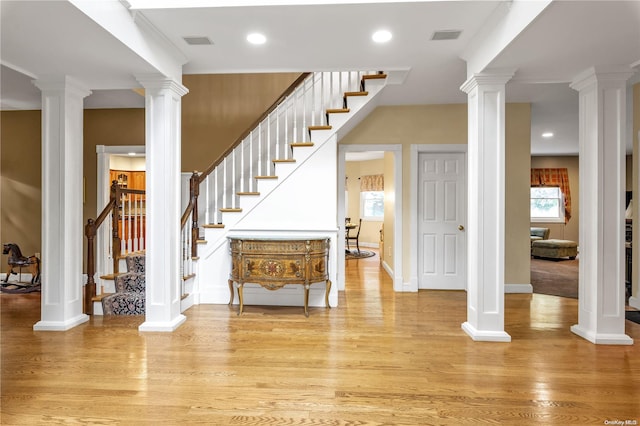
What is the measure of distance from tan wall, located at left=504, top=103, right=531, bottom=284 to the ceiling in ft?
6.03

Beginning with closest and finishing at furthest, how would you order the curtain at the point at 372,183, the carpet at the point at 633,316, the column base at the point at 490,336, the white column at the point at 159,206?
the column base at the point at 490,336, the white column at the point at 159,206, the carpet at the point at 633,316, the curtain at the point at 372,183

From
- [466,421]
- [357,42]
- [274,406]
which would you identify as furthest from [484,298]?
[357,42]

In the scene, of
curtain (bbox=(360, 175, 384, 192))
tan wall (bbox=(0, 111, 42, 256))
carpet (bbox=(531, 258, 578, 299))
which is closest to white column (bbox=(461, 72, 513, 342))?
carpet (bbox=(531, 258, 578, 299))

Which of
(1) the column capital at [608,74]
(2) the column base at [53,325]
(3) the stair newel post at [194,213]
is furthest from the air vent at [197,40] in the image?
(1) the column capital at [608,74]

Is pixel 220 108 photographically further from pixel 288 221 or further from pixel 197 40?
pixel 197 40

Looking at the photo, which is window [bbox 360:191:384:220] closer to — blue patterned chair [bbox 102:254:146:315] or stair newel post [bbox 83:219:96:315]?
blue patterned chair [bbox 102:254:146:315]

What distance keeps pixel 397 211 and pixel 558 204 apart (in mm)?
7164

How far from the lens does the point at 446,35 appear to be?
3318 millimetres

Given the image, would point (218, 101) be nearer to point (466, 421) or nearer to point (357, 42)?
point (357, 42)

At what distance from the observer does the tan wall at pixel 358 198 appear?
38.3 feet

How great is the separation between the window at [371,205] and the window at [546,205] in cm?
416

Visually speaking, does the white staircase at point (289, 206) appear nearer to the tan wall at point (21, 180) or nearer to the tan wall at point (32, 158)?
the tan wall at point (32, 158)

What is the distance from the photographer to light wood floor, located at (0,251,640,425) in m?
2.29

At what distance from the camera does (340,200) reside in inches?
225
